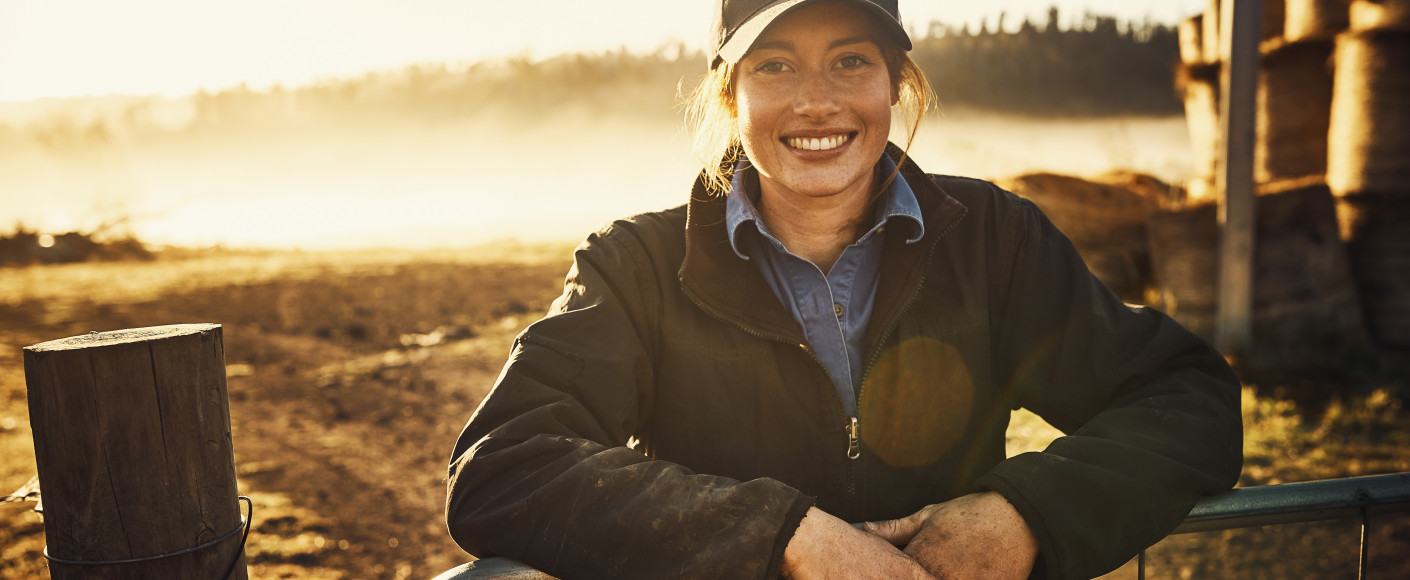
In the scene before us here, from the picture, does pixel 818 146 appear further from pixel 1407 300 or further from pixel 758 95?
pixel 1407 300

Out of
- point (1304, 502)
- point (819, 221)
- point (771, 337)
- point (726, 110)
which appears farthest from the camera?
point (726, 110)

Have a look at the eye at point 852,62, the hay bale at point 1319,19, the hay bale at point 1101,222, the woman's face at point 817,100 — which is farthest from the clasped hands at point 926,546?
the hay bale at point 1319,19

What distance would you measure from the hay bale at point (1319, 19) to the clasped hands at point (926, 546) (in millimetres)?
6704

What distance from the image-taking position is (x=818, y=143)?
173 cm

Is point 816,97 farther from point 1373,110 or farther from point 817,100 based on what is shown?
point 1373,110

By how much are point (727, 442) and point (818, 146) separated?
668mm

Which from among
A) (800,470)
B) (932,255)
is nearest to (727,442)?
(800,470)

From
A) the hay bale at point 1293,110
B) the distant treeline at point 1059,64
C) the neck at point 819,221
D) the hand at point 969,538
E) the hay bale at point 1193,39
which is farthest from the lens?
the distant treeline at point 1059,64

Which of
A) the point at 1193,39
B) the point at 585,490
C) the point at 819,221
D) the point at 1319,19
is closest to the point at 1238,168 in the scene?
the point at 1319,19

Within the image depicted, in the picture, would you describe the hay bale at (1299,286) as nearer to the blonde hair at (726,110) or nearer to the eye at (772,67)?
the blonde hair at (726,110)

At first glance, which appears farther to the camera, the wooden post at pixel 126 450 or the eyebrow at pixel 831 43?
the eyebrow at pixel 831 43

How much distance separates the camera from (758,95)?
174cm

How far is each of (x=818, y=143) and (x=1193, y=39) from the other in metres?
7.47

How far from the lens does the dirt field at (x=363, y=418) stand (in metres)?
3.55
